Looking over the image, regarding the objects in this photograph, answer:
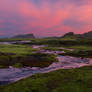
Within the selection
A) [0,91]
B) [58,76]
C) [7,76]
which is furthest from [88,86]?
[7,76]

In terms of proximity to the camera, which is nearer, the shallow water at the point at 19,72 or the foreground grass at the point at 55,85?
the foreground grass at the point at 55,85

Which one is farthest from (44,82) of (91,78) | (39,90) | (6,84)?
(91,78)

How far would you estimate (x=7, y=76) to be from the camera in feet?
76.9

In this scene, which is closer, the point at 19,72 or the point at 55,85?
the point at 55,85

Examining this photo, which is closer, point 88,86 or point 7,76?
point 88,86

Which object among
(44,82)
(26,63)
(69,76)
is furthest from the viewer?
(26,63)

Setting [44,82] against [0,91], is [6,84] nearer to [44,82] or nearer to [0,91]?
[0,91]

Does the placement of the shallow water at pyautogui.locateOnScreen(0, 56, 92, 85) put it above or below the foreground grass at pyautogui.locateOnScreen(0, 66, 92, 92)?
above

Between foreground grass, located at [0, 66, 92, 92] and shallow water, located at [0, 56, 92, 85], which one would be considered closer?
foreground grass, located at [0, 66, 92, 92]

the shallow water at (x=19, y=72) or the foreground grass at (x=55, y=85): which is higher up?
the shallow water at (x=19, y=72)

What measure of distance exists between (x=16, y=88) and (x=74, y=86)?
24.7 ft

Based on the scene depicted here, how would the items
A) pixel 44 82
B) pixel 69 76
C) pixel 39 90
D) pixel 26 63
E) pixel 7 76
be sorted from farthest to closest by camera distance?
pixel 26 63 < pixel 7 76 < pixel 69 76 < pixel 44 82 < pixel 39 90

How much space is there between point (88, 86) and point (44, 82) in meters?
5.91

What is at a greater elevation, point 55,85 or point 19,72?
point 19,72
